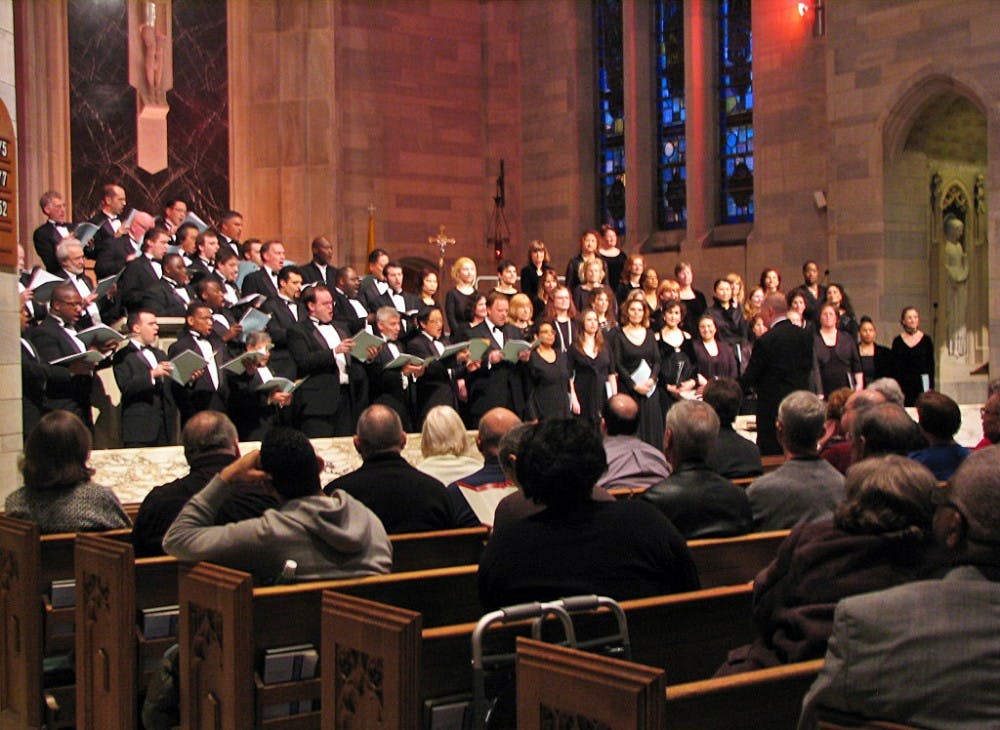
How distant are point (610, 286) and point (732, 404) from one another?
23.0 feet

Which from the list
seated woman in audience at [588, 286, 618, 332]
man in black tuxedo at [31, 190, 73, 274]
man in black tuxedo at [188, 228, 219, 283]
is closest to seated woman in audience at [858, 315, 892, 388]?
seated woman in audience at [588, 286, 618, 332]

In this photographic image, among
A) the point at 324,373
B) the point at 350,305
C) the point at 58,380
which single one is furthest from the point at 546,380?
the point at 58,380

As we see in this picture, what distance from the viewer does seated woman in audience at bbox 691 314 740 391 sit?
11.0 meters

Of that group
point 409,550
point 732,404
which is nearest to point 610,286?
point 732,404

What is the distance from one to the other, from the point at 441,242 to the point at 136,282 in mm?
6902

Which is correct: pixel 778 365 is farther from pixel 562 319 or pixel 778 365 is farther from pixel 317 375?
pixel 317 375

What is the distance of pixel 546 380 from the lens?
10.4m

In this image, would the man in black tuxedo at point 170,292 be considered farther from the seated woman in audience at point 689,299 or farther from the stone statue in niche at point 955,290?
the stone statue in niche at point 955,290

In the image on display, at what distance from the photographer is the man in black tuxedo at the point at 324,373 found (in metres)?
9.85

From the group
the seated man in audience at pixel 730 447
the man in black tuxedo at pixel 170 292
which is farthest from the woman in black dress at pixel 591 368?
the seated man in audience at pixel 730 447

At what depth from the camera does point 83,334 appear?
28.0ft

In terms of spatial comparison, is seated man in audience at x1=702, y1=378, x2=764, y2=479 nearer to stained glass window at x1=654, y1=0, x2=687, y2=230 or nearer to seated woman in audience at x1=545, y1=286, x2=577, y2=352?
seated woman in audience at x1=545, y1=286, x2=577, y2=352

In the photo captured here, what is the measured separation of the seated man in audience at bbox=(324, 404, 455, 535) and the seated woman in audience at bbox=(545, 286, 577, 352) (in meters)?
5.81

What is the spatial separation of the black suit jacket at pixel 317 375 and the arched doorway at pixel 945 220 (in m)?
6.54
